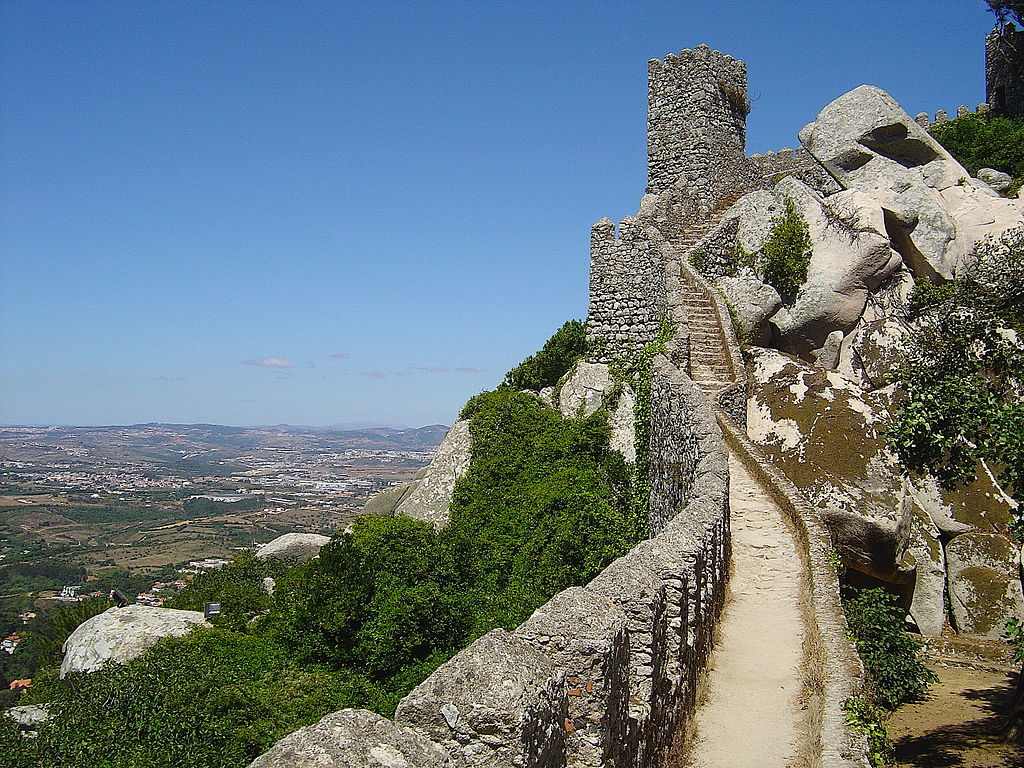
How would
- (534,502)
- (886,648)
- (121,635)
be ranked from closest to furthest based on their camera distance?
(886,648) → (121,635) → (534,502)

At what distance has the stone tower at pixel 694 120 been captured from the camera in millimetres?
24344

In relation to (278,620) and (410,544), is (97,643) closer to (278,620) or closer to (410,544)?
(278,620)

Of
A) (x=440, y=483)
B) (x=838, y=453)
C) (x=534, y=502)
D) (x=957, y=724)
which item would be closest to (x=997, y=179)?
(x=838, y=453)

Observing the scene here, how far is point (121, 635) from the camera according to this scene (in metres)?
15.9

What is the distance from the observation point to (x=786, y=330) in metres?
20.9

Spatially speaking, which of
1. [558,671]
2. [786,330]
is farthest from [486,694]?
[786,330]

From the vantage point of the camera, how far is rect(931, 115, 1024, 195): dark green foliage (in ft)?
94.7

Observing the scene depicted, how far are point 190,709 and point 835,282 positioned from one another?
17.5 metres

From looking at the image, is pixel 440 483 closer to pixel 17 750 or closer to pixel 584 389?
pixel 584 389

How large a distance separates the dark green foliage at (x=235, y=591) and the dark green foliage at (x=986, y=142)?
26185mm

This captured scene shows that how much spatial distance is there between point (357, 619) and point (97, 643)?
645 cm

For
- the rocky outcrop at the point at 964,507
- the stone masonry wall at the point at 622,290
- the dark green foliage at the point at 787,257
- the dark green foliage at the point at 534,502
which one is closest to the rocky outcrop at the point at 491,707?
the dark green foliage at the point at 534,502

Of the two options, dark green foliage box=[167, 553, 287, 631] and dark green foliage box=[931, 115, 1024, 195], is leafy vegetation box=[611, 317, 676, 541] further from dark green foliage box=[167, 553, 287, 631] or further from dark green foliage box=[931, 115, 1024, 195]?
dark green foliage box=[931, 115, 1024, 195]

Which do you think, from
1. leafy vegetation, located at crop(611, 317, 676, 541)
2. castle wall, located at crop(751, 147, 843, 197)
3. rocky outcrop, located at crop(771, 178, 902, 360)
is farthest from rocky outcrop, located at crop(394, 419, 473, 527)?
castle wall, located at crop(751, 147, 843, 197)
